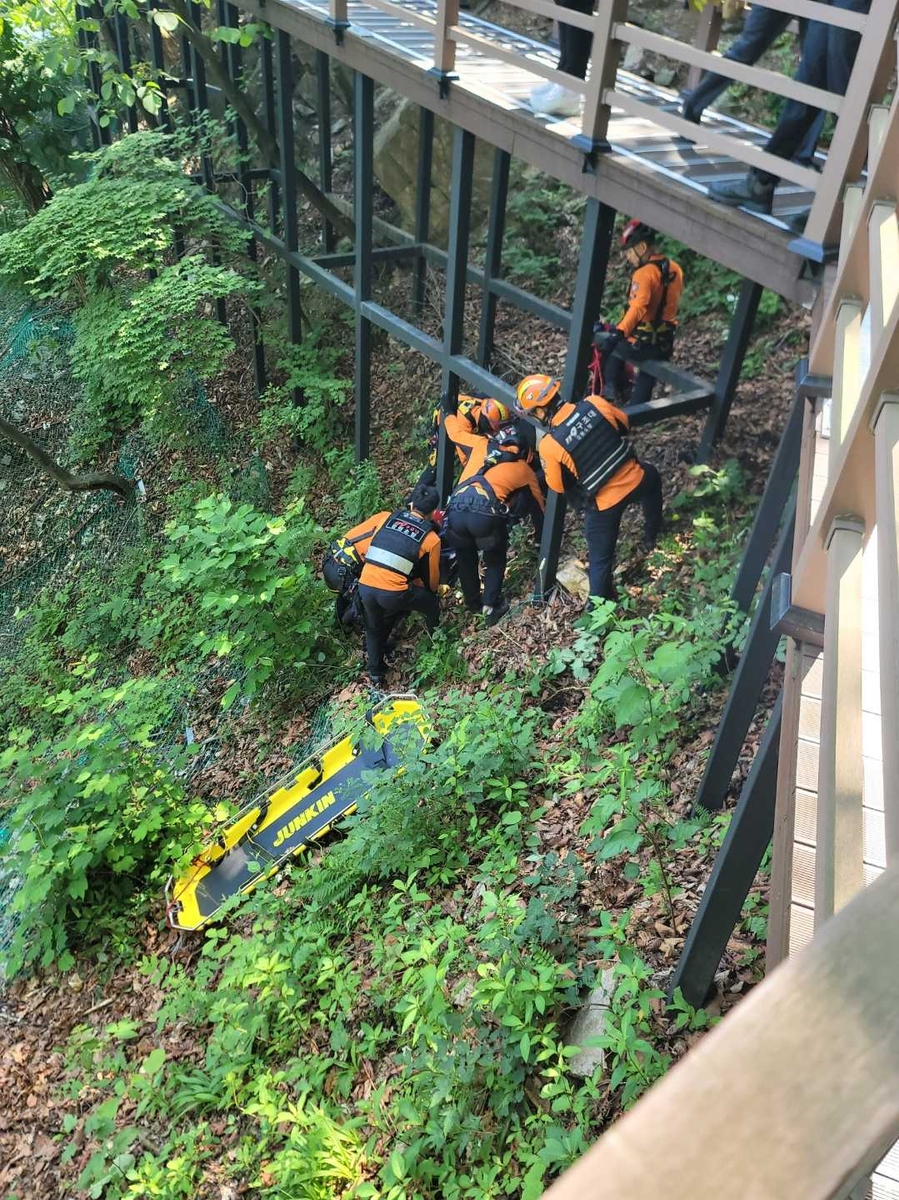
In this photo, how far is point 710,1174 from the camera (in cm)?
49

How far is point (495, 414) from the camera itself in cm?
720

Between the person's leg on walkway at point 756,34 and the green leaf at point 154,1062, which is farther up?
the person's leg on walkway at point 756,34

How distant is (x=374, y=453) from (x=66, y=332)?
5795mm

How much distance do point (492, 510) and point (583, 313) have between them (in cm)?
164

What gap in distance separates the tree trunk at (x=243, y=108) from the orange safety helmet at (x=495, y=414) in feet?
12.3

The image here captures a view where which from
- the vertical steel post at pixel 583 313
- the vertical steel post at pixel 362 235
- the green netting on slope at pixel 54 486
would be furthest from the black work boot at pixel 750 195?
the green netting on slope at pixel 54 486

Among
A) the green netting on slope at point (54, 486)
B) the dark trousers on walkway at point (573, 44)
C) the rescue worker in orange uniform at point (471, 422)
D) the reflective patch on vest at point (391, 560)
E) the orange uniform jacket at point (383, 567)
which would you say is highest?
the dark trousers on walkway at point (573, 44)

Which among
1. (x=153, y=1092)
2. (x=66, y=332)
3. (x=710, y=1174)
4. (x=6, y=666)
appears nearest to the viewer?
(x=710, y=1174)

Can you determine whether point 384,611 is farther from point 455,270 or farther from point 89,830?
point 455,270

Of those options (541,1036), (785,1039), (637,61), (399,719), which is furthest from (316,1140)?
(637,61)

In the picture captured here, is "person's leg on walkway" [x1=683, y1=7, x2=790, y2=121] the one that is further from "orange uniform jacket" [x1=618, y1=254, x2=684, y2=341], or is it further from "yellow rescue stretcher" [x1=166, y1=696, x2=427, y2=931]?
"yellow rescue stretcher" [x1=166, y1=696, x2=427, y2=931]

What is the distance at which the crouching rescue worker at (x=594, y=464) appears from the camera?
6.18 meters

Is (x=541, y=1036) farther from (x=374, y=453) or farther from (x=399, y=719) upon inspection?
(x=374, y=453)

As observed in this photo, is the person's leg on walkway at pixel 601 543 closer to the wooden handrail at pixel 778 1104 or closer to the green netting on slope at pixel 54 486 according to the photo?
the green netting on slope at pixel 54 486
